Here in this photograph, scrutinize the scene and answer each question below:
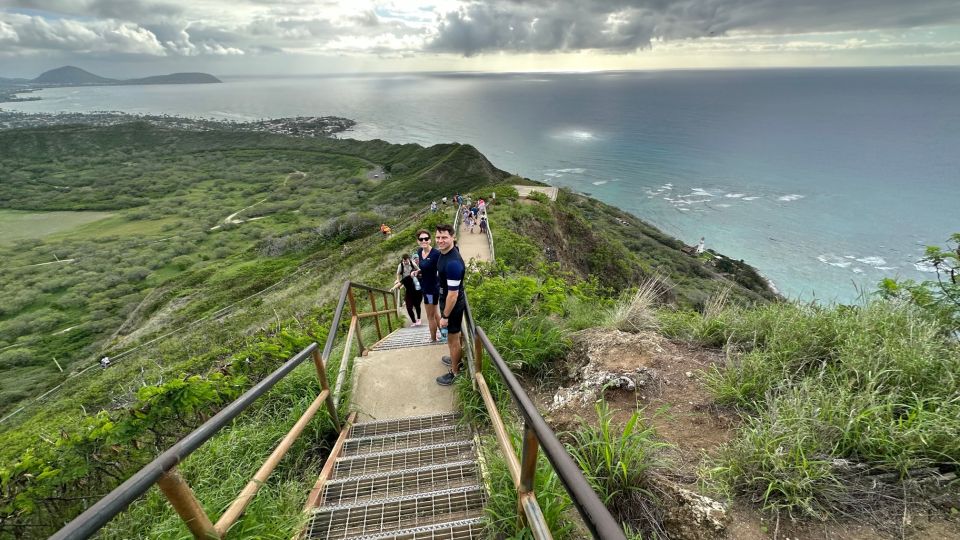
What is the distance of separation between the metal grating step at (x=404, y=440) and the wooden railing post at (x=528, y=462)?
1875 mm

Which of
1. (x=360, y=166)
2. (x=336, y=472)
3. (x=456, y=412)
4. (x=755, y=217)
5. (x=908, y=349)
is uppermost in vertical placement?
(x=908, y=349)

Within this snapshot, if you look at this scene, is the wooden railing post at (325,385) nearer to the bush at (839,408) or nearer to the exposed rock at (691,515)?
the exposed rock at (691,515)

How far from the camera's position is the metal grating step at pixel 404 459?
369 centimetres

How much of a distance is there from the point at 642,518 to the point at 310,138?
150012mm

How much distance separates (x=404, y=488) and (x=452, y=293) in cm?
223

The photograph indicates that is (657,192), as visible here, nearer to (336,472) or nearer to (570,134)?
(570,134)

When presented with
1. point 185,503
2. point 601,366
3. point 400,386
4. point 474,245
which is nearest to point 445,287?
point 400,386

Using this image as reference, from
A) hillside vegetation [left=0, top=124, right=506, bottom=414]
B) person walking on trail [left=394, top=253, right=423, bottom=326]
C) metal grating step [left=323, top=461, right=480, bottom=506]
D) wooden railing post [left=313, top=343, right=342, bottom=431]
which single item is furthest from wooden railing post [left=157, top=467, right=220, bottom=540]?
hillside vegetation [left=0, top=124, right=506, bottom=414]

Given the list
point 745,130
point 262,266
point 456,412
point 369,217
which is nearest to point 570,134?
point 745,130

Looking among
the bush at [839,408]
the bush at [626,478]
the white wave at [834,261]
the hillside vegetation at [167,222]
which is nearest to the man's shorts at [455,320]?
the bush at [626,478]

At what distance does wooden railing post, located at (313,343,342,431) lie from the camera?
3.93 meters

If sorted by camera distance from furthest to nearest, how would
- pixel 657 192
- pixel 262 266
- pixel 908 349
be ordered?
pixel 657 192 < pixel 262 266 < pixel 908 349

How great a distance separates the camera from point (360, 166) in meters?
99.8

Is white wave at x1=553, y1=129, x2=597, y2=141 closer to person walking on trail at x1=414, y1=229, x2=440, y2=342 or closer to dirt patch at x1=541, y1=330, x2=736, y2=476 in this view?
person walking on trail at x1=414, y1=229, x2=440, y2=342
